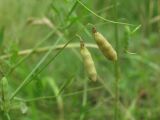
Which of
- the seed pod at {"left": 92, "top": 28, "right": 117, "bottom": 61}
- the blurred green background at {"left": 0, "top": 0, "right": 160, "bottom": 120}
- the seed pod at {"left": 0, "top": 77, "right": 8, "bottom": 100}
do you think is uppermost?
the seed pod at {"left": 92, "top": 28, "right": 117, "bottom": 61}

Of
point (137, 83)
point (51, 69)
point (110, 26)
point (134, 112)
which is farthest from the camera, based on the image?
point (110, 26)

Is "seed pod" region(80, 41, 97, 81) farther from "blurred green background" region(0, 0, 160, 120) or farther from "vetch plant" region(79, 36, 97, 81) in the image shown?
"blurred green background" region(0, 0, 160, 120)

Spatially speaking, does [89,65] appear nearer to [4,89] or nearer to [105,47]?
[105,47]

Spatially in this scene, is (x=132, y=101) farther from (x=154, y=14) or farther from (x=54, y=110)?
(x=154, y=14)

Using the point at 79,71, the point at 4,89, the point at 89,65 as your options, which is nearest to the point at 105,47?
the point at 89,65

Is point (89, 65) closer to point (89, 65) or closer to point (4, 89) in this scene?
point (89, 65)

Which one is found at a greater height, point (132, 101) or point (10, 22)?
point (10, 22)

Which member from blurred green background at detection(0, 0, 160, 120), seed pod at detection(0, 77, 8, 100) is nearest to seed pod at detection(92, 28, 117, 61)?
seed pod at detection(0, 77, 8, 100)

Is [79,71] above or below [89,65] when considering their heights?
below

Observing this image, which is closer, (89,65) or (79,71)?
(89,65)

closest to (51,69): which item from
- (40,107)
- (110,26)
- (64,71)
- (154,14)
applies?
(64,71)

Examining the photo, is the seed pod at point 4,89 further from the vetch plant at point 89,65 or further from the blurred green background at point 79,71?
the blurred green background at point 79,71
